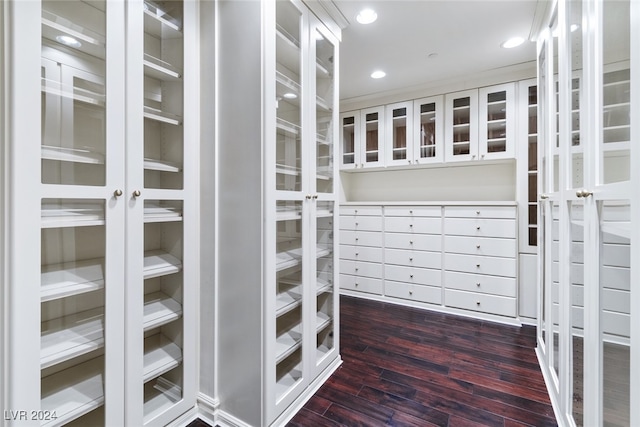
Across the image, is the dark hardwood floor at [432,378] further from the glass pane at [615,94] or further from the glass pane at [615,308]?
the glass pane at [615,94]

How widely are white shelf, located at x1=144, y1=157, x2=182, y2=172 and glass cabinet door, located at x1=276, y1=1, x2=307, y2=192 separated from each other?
53 cm

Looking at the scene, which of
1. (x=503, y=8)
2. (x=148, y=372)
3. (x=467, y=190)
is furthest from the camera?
(x=467, y=190)

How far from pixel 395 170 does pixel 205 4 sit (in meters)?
2.81

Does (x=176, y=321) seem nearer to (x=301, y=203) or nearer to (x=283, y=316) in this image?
(x=283, y=316)

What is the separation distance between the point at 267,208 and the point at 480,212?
7.95ft

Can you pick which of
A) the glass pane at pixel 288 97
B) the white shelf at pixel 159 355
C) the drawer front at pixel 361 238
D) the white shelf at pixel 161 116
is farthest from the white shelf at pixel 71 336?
the drawer front at pixel 361 238

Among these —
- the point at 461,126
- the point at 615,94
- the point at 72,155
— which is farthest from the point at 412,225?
the point at 72,155

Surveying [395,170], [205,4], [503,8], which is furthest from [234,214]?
[395,170]

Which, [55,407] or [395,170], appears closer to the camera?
[55,407]

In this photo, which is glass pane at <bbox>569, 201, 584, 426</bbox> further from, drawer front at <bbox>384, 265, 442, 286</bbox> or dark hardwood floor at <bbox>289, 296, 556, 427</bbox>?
drawer front at <bbox>384, 265, 442, 286</bbox>

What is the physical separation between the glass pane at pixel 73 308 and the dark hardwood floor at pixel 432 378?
99cm

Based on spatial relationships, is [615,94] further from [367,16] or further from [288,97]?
[367,16]

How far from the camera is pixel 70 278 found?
116 centimetres

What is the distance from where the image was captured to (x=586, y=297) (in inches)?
45.7
